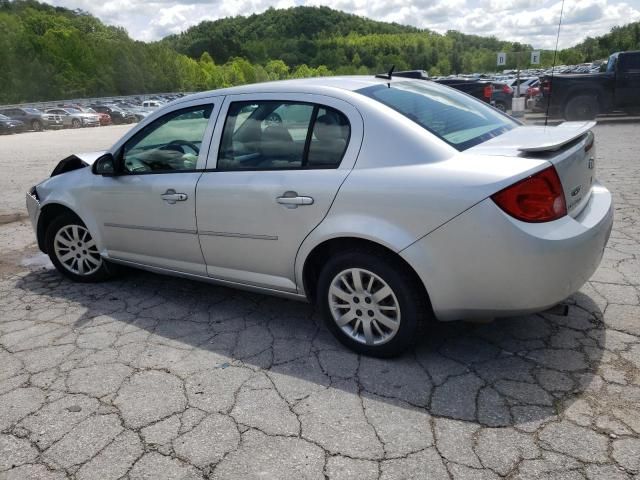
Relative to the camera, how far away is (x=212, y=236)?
3492 mm

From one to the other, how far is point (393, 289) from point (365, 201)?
487 mm

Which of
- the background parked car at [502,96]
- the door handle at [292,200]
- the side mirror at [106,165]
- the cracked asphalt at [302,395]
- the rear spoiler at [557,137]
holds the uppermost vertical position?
the rear spoiler at [557,137]

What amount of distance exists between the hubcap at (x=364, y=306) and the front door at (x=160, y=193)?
3.58 ft

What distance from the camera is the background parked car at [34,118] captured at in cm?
3350

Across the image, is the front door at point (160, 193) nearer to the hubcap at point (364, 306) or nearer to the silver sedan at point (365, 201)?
the silver sedan at point (365, 201)

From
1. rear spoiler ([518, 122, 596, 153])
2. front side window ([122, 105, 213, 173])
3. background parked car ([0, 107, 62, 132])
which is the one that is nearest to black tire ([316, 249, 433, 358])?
rear spoiler ([518, 122, 596, 153])

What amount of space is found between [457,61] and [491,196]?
135366mm

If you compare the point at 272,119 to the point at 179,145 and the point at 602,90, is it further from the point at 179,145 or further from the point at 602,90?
the point at 602,90

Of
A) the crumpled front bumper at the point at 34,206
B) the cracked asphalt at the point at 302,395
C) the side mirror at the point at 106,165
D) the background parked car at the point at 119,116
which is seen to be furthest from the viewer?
the background parked car at the point at 119,116

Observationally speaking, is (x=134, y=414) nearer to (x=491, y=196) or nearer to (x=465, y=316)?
(x=465, y=316)

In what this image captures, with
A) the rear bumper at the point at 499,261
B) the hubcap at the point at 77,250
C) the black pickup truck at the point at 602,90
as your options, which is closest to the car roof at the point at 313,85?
the rear bumper at the point at 499,261

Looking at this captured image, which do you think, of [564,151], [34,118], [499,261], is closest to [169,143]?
[499,261]

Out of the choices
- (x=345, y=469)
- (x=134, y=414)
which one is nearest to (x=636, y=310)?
(x=345, y=469)

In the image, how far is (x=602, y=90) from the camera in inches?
596
